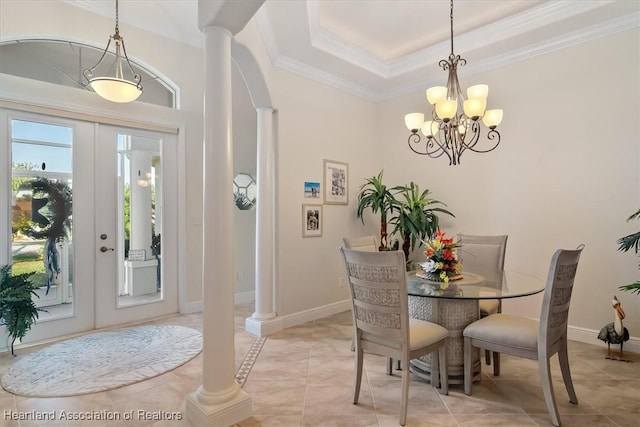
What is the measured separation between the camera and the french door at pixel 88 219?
337 cm

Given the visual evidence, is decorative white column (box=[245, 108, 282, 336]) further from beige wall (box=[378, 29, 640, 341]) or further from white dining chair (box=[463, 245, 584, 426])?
beige wall (box=[378, 29, 640, 341])

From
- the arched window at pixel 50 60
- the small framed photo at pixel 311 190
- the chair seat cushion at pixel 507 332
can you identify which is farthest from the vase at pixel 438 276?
the arched window at pixel 50 60

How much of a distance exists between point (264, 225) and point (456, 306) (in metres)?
2.11

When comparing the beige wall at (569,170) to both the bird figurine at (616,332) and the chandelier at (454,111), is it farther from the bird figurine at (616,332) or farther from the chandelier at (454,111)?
the chandelier at (454,111)

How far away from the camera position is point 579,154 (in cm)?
347

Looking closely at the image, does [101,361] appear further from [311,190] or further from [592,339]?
[592,339]

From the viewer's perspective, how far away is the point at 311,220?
14.0 feet

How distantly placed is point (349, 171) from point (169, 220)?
2435 millimetres

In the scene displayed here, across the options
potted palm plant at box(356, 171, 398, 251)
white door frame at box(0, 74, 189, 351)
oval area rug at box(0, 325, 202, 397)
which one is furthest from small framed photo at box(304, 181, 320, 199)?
oval area rug at box(0, 325, 202, 397)

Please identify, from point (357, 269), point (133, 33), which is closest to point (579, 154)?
point (357, 269)

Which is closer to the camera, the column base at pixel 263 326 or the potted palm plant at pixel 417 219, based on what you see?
the column base at pixel 263 326

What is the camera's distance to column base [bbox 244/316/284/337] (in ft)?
12.0

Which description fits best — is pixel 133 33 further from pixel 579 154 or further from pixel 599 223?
pixel 599 223

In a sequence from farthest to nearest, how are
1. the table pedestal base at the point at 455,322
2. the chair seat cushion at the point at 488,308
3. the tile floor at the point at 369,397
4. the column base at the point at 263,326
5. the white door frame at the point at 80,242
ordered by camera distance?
1. the column base at the point at 263,326
2. the white door frame at the point at 80,242
3. the chair seat cushion at the point at 488,308
4. the table pedestal base at the point at 455,322
5. the tile floor at the point at 369,397
